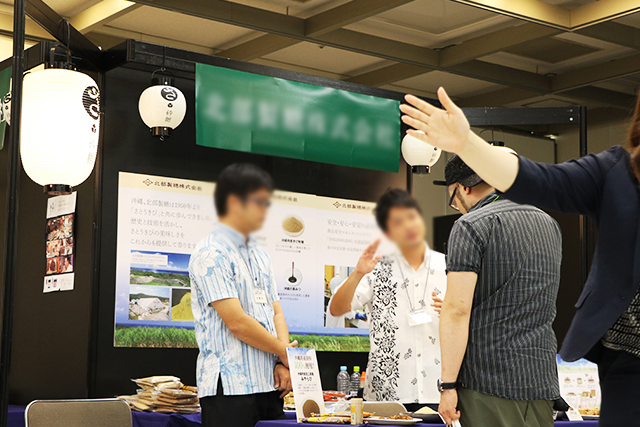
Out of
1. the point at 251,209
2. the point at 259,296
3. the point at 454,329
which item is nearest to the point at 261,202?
the point at 251,209

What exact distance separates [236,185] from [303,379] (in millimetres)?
1021

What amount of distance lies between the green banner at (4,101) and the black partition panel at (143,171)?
422 mm

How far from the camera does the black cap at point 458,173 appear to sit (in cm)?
121

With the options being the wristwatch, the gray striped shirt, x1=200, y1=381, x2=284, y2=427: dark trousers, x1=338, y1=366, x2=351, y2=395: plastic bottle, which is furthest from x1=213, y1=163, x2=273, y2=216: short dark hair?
x1=338, y1=366, x2=351, y2=395: plastic bottle

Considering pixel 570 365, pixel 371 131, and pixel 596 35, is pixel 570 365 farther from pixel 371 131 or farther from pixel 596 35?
pixel 596 35

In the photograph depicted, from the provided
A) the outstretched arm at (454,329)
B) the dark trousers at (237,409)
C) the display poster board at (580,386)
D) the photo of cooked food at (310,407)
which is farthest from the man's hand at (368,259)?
the display poster board at (580,386)

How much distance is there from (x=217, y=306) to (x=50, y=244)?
3.54m

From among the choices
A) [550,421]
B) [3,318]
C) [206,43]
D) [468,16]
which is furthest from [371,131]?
[206,43]

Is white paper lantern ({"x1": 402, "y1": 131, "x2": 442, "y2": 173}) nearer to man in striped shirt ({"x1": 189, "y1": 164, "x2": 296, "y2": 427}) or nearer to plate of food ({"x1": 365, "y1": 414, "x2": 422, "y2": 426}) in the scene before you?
man in striped shirt ({"x1": 189, "y1": 164, "x2": 296, "y2": 427})

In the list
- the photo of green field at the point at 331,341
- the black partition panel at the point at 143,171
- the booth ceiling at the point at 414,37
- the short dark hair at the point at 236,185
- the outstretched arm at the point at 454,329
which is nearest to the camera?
the short dark hair at the point at 236,185

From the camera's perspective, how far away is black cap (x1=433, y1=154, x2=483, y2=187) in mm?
1213

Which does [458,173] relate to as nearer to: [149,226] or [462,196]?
[462,196]

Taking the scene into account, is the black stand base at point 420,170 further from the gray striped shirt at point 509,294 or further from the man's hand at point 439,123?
the gray striped shirt at point 509,294

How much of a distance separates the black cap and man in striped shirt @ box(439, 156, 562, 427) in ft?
0.65
